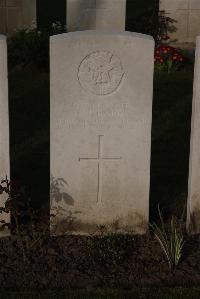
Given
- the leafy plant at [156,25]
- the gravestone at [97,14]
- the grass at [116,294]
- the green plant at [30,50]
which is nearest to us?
the grass at [116,294]

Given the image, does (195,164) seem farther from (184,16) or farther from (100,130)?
(184,16)

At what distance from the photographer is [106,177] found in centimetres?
596

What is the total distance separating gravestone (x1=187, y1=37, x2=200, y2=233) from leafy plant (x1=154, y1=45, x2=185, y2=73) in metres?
6.36

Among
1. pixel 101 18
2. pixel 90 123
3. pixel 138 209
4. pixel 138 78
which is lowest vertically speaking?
pixel 138 209

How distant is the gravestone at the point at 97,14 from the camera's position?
13375 mm

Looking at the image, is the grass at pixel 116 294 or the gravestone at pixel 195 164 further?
the gravestone at pixel 195 164

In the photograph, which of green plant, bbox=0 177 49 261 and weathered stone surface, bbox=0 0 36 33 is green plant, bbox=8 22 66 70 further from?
green plant, bbox=0 177 49 261

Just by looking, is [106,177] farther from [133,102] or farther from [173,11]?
[173,11]

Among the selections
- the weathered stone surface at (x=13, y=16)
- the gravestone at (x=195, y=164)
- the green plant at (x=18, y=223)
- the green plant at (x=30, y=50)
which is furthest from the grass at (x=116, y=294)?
the weathered stone surface at (x=13, y=16)

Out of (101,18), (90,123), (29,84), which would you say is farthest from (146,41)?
(101,18)

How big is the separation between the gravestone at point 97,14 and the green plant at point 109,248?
816 centimetres

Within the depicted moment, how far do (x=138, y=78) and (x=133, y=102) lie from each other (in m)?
0.21

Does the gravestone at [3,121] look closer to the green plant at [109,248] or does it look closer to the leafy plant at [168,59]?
the green plant at [109,248]

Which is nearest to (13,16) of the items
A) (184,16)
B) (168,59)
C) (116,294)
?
(184,16)
